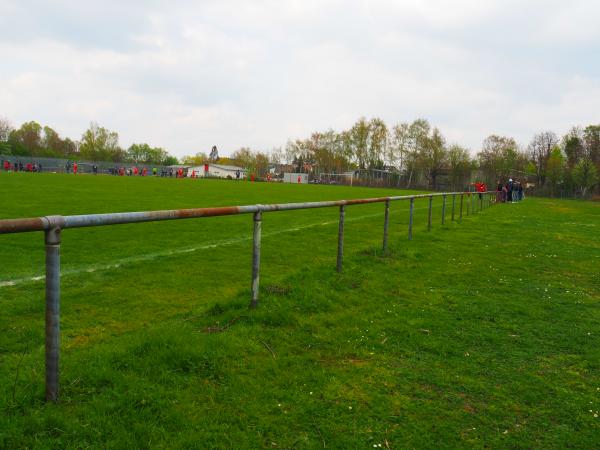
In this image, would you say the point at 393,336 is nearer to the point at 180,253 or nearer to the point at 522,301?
the point at 522,301

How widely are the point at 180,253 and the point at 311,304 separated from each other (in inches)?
165

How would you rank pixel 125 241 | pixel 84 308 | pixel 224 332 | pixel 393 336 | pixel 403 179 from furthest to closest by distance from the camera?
1. pixel 403 179
2. pixel 125 241
3. pixel 84 308
4. pixel 393 336
5. pixel 224 332

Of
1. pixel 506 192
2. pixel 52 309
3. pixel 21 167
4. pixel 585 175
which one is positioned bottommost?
pixel 52 309

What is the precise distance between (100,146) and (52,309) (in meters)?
127

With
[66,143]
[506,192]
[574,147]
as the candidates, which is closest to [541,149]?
[574,147]

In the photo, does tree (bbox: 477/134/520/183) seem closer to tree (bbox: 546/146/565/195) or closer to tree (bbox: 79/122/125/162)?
tree (bbox: 546/146/565/195)

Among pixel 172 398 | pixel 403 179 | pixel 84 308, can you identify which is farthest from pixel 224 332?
pixel 403 179

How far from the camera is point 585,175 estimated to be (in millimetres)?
72062

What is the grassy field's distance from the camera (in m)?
2.75

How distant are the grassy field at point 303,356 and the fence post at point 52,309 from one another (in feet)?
0.42

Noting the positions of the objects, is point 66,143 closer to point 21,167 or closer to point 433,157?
point 21,167

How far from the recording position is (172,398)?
3016 millimetres

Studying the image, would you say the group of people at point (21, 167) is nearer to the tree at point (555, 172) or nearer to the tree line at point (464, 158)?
the tree line at point (464, 158)

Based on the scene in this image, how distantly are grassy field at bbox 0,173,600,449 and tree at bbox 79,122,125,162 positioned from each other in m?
119
